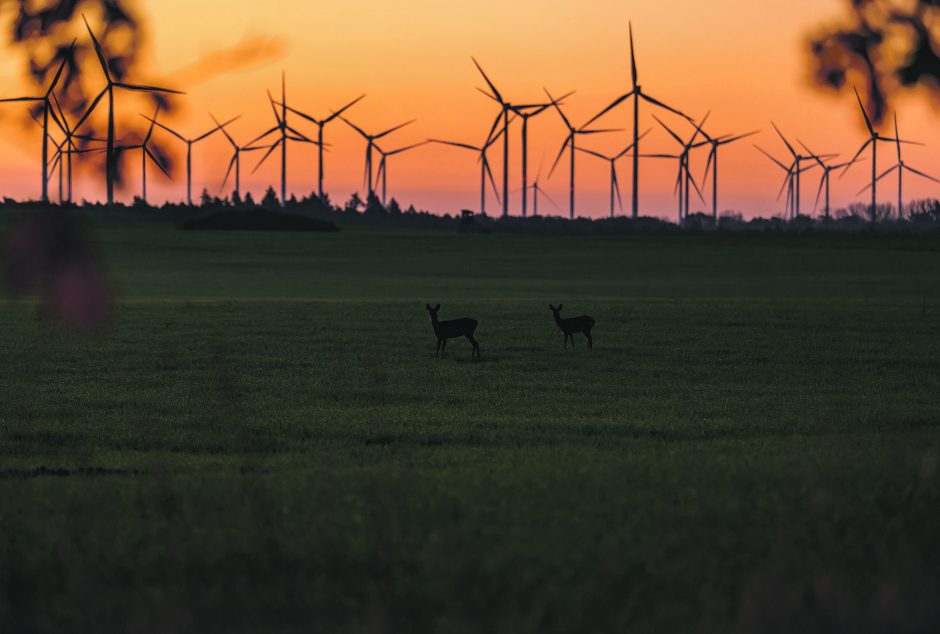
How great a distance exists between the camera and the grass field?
680 centimetres

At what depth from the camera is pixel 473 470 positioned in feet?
36.0

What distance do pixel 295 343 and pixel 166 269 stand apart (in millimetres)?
40605

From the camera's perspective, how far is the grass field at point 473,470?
22.3ft

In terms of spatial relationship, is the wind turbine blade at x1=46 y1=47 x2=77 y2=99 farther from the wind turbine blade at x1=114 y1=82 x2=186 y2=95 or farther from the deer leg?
the deer leg

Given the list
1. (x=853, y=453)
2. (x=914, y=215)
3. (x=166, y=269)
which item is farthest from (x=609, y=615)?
(x=914, y=215)

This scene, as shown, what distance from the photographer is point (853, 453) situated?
11.5m

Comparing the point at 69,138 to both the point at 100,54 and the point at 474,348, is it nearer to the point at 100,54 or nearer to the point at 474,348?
the point at 100,54

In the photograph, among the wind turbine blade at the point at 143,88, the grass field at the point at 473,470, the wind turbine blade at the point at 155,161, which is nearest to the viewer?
the grass field at the point at 473,470

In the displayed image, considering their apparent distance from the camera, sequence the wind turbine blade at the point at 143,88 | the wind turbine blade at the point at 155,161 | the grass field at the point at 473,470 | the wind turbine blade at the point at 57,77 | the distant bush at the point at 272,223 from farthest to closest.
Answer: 1. the distant bush at the point at 272,223
2. the wind turbine blade at the point at 155,161
3. the wind turbine blade at the point at 57,77
4. the wind turbine blade at the point at 143,88
5. the grass field at the point at 473,470

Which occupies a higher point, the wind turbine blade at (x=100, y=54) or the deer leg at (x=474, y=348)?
the wind turbine blade at (x=100, y=54)

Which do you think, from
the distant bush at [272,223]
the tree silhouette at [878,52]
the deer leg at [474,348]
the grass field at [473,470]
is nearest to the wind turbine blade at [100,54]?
the grass field at [473,470]

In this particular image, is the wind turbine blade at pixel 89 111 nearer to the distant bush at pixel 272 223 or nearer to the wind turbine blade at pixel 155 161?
the wind turbine blade at pixel 155 161

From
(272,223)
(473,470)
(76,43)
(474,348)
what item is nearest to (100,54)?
(76,43)

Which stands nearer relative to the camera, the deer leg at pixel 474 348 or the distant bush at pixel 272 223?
the deer leg at pixel 474 348
